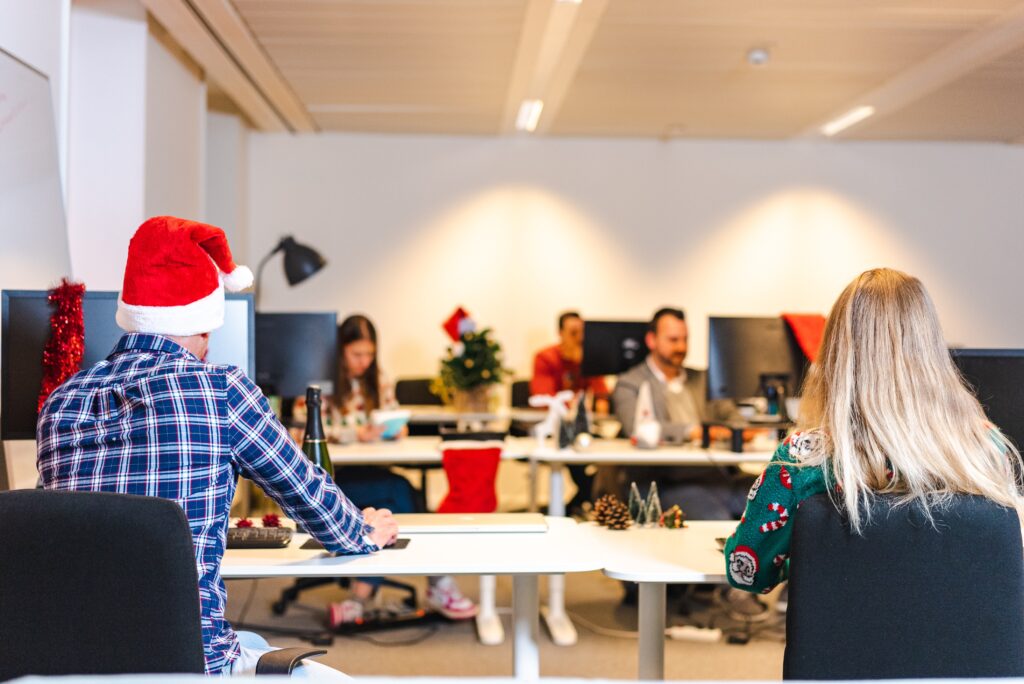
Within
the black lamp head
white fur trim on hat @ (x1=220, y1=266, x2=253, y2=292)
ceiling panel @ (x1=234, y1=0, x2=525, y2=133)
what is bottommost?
white fur trim on hat @ (x1=220, y1=266, x2=253, y2=292)

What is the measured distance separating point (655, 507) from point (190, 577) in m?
1.40

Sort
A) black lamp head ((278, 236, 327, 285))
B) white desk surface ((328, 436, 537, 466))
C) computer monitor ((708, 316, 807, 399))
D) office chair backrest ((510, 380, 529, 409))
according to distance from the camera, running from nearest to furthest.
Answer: white desk surface ((328, 436, 537, 466))
computer monitor ((708, 316, 807, 399))
black lamp head ((278, 236, 327, 285))
office chair backrest ((510, 380, 529, 409))

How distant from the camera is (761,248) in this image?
7.03 meters

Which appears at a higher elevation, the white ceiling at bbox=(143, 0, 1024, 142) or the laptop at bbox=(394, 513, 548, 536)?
the white ceiling at bbox=(143, 0, 1024, 142)

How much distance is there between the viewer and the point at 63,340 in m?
2.20

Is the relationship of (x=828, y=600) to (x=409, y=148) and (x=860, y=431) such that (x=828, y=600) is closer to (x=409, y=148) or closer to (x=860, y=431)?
(x=860, y=431)

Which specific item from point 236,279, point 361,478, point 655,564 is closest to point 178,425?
point 236,279

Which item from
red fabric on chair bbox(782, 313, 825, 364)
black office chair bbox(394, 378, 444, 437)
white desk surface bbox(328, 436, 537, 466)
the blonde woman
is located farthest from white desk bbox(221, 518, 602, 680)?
black office chair bbox(394, 378, 444, 437)

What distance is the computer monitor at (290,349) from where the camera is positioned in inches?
143

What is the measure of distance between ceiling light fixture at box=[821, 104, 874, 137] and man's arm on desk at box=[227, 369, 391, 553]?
15.9 feet

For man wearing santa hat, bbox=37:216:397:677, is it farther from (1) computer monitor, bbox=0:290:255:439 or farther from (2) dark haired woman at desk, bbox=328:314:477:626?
(2) dark haired woman at desk, bbox=328:314:477:626

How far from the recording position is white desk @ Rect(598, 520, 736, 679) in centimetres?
194

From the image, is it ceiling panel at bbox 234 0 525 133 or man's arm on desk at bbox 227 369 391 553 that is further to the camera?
ceiling panel at bbox 234 0 525 133

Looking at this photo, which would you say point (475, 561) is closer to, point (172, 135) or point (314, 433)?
point (314, 433)
